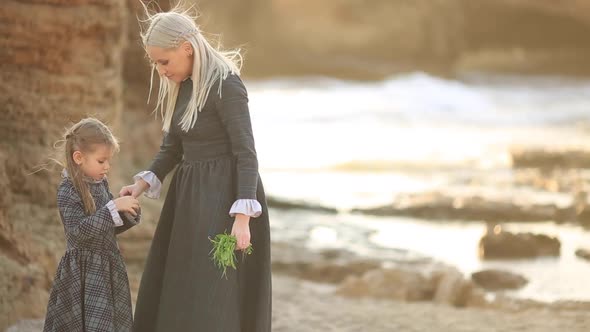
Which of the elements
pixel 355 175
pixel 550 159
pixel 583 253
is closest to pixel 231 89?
pixel 583 253

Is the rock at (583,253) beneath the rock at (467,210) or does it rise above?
beneath

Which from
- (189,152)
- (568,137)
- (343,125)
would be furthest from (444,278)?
(343,125)

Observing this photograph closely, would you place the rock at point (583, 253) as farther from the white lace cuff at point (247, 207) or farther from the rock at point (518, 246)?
the white lace cuff at point (247, 207)

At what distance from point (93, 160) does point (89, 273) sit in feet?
1.36

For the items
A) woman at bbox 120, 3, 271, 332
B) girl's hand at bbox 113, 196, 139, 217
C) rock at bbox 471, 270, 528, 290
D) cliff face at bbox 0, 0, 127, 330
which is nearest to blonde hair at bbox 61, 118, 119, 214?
girl's hand at bbox 113, 196, 139, 217

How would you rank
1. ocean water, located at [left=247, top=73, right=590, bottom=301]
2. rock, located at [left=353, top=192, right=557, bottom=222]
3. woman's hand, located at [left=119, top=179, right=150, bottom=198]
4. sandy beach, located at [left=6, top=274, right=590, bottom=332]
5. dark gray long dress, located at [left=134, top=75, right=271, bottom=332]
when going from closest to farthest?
dark gray long dress, located at [left=134, top=75, right=271, bottom=332] → woman's hand, located at [left=119, top=179, right=150, bottom=198] → sandy beach, located at [left=6, top=274, right=590, bottom=332] → ocean water, located at [left=247, top=73, right=590, bottom=301] → rock, located at [left=353, top=192, right=557, bottom=222]

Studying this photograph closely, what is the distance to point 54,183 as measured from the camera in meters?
6.55

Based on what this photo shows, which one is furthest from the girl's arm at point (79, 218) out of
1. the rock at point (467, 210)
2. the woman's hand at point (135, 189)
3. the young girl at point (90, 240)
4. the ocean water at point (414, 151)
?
the rock at point (467, 210)

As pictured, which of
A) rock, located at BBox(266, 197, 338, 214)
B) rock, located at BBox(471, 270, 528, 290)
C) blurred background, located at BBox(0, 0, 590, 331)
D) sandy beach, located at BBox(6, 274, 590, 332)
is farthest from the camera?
rock, located at BBox(266, 197, 338, 214)

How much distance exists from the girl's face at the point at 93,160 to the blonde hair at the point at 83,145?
11mm

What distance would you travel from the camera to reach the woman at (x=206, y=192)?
4066 mm

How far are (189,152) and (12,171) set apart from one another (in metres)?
2.43

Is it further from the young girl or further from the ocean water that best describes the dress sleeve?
the ocean water

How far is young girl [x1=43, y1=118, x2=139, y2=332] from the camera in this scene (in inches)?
160
